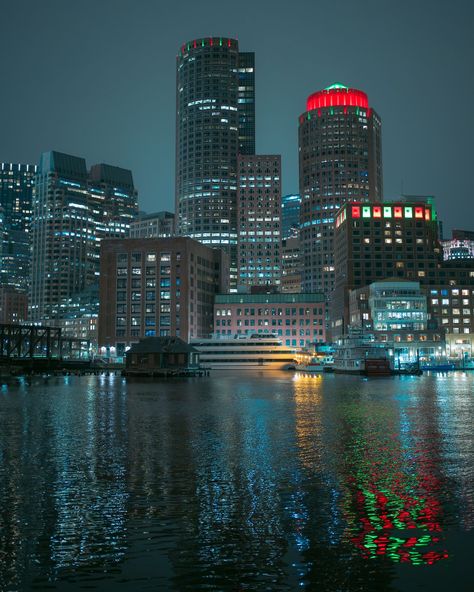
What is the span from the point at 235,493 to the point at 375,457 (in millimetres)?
13157

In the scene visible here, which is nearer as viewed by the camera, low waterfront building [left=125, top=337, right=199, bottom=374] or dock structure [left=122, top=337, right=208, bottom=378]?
dock structure [left=122, top=337, right=208, bottom=378]

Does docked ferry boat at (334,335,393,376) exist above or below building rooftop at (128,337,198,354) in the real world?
below

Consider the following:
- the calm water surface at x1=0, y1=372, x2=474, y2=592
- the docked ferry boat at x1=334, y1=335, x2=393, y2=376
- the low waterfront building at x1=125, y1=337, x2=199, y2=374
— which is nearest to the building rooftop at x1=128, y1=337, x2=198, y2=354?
the low waterfront building at x1=125, y1=337, x2=199, y2=374

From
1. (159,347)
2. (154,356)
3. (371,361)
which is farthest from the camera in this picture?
(154,356)

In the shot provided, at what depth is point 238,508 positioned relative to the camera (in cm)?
2675

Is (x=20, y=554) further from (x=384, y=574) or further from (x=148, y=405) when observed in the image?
(x=148, y=405)

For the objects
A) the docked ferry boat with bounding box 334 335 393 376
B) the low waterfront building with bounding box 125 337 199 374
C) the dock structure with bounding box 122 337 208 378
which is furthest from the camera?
the low waterfront building with bounding box 125 337 199 374

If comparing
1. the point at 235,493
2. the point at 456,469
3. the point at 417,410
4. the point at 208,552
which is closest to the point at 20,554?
the point at 208,552

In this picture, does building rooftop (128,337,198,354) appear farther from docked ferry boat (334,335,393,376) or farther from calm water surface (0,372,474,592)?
calm water surface (0,372,474,592)

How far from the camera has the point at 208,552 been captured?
69.1ft

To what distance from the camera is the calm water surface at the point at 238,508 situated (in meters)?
19.2

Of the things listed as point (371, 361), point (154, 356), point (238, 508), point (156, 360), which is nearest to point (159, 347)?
point (154, 356)

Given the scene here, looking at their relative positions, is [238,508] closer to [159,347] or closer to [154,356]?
[159,347]

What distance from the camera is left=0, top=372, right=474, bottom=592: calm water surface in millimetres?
19172
